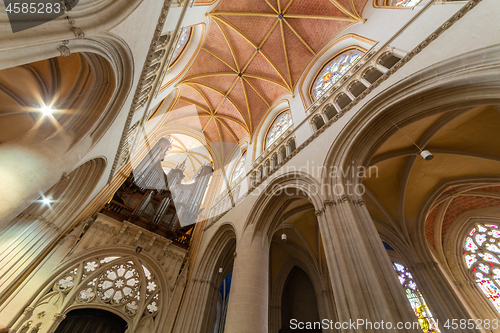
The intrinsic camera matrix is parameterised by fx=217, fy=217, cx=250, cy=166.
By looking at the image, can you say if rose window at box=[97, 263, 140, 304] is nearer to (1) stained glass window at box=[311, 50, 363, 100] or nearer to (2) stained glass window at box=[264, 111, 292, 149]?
(2) stained glass window at box=[264, 111, 292, 149]

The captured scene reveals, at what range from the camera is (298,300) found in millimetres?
9219

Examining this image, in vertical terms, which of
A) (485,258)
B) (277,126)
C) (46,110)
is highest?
(277,126)

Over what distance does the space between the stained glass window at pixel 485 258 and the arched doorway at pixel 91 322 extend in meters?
12.0

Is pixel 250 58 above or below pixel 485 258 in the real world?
above

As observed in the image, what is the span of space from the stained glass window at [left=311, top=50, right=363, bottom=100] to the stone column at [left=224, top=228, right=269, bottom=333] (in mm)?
6633

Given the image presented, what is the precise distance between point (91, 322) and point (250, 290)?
571cm

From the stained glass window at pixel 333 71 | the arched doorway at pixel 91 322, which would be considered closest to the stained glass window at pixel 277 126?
the stained glass window at pixel 333 71

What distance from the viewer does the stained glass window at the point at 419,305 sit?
665cm

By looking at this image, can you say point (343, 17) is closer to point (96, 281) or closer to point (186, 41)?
point (186, 41)

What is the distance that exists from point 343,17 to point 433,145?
23.0 feet

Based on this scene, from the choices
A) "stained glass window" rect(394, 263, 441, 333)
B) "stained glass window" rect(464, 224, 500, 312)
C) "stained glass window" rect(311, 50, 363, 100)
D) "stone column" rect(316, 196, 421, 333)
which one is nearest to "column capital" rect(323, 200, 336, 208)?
"stone column" rect(316, 196, 421, 333)

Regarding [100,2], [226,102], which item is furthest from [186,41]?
Answer: [100,2]

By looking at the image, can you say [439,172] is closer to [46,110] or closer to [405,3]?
[405,3]

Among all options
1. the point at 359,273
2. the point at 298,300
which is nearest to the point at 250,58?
the point at 359,273
